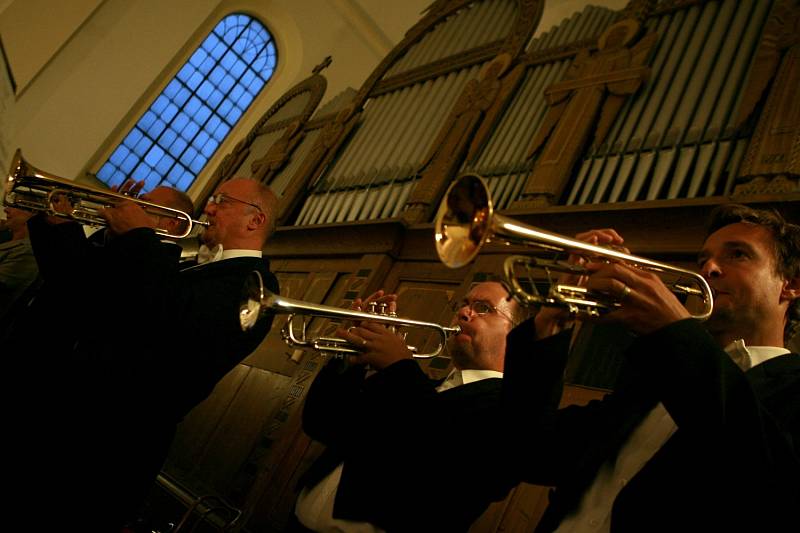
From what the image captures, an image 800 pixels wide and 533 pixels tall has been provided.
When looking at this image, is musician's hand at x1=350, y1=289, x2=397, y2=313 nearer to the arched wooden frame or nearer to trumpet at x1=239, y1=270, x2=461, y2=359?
trumpet at x1=239, y1=270, x2=461, y2=359

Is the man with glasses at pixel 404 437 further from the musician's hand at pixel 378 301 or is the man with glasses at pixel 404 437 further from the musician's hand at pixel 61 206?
the musician's hand at pixel 61 206

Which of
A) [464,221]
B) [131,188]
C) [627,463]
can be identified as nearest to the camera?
[627,463]

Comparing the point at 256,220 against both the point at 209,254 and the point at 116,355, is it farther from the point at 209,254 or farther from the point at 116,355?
the point at 116,355

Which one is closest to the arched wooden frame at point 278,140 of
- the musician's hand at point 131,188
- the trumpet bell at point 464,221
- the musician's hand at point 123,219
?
the musician's hand at point 131,188

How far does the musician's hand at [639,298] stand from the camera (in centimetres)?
140

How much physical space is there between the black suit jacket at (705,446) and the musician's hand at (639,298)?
0.05 meters

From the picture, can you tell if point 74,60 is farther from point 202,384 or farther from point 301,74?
point 202,384

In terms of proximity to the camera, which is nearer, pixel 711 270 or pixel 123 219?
pixel 711 270

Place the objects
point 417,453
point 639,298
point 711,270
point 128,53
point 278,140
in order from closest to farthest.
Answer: point 639,298 → point 711,270 → point 417,453 → point 278,140 → point 128,53

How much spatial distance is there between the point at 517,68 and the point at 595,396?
3533mm

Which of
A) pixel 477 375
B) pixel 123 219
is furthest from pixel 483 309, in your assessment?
pixel 123 219

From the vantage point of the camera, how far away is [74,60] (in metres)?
9.02

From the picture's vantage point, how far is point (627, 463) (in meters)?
1.65

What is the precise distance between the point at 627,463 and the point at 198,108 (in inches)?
444
